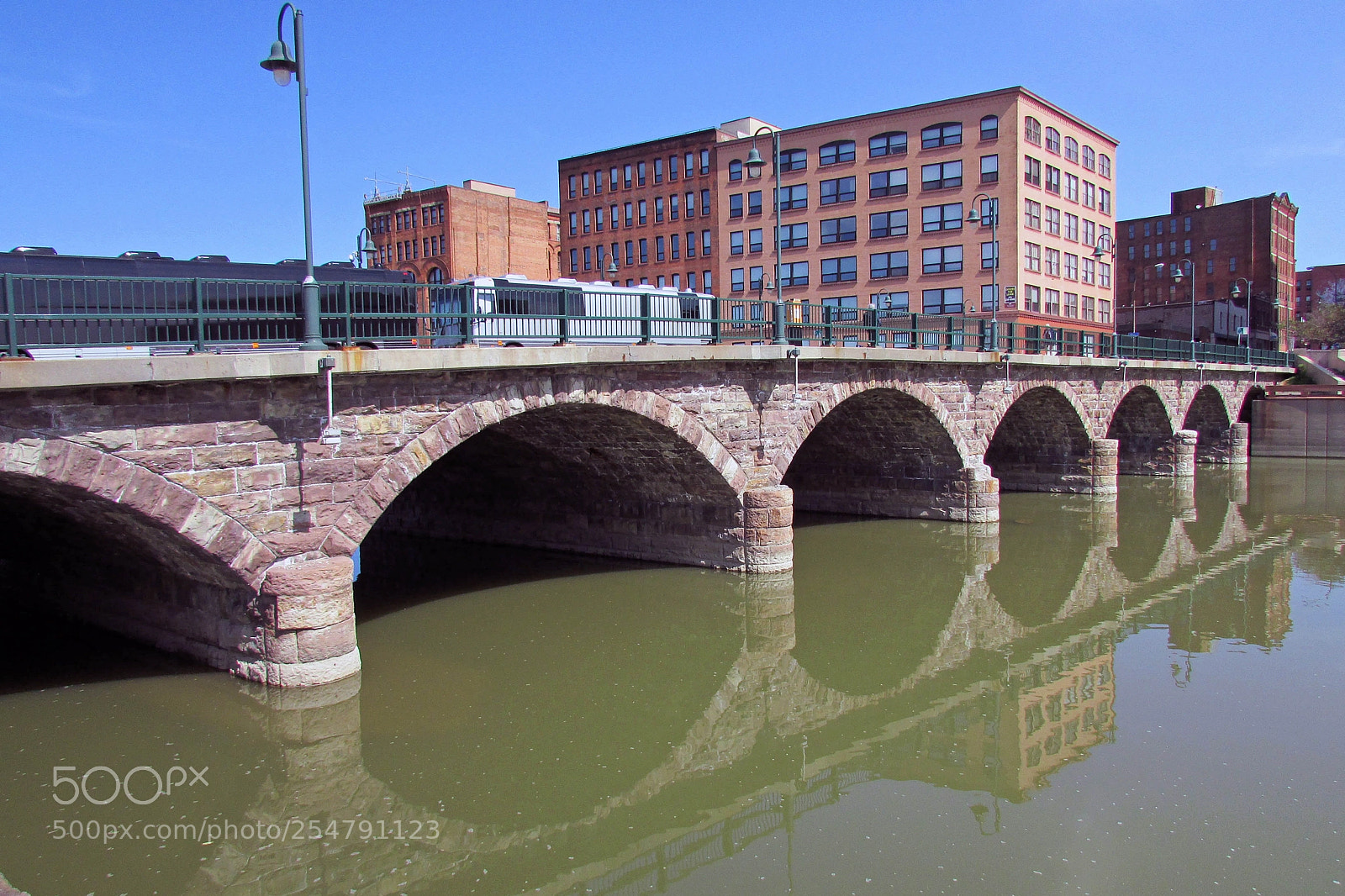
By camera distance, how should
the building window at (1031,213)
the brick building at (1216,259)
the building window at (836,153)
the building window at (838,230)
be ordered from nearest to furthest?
the building window at (1031,213) < the building window at (836,153) < the building window at (838,230) < the brick building at (1216,259)

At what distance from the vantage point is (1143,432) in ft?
121

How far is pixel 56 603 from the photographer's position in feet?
49.0

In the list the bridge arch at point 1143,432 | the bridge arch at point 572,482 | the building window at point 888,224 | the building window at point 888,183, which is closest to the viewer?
the bridge arch at point 572,482

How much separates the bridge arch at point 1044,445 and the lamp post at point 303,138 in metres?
22.1

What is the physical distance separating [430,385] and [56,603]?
776 cm

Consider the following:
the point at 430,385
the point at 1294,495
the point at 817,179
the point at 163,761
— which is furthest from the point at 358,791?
the point at 817,179

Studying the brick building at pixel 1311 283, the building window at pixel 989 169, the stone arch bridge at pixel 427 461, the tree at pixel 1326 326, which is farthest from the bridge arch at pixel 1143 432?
the brick building at pixel 1311 283

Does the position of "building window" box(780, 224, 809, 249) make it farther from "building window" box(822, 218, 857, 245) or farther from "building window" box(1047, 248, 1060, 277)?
"building window" box(1047, 248, 1060, 277)

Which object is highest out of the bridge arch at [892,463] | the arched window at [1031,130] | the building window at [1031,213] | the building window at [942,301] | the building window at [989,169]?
A: the arched window at [1031,130]

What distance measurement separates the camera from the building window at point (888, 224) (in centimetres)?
4869

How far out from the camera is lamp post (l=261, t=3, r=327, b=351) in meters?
10.8

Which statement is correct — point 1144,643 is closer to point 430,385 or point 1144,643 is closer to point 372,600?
point 430,385

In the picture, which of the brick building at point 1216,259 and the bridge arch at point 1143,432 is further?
the brick building at point 1216,259

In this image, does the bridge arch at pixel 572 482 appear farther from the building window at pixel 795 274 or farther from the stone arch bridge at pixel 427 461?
the building window at pixel 795 274
